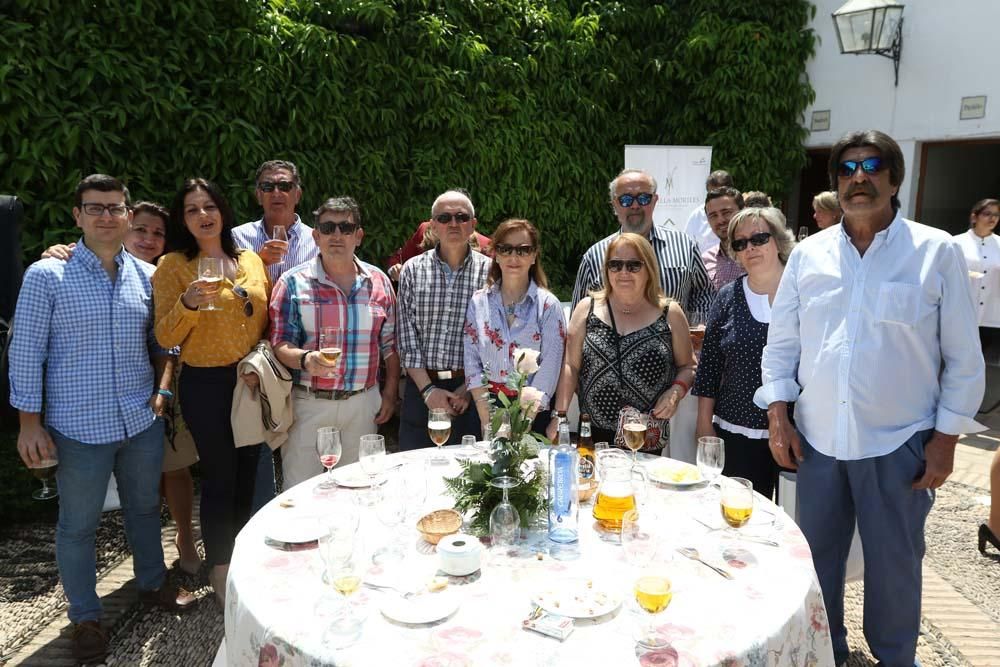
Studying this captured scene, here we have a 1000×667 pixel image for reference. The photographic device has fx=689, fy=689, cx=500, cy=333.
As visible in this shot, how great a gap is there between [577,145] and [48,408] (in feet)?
23.4

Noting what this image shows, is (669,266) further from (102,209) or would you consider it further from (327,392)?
(102,209)

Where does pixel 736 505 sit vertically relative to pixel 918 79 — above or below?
below

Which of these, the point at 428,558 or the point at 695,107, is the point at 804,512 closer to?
the point at 428,558

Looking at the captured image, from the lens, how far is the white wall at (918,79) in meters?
7.62

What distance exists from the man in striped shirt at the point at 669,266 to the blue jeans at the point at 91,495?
2344mm

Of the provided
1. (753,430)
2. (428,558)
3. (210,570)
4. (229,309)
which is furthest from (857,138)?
(210,570)

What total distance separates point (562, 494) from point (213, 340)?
1960 millimetres

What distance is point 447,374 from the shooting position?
12.5ft

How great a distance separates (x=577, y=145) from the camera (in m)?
8.90

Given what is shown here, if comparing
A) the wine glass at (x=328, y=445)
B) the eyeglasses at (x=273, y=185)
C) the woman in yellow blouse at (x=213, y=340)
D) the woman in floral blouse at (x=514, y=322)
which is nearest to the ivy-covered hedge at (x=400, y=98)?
the eyeglasses at (x=273, y=185)

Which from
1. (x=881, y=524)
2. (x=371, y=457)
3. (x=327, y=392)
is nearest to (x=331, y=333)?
(x=327, y=392)

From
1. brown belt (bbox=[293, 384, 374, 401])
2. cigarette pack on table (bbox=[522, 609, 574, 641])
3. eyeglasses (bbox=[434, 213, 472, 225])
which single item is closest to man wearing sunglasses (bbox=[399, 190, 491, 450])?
eyeglasses (bbox=[434, 213, 472, 225])

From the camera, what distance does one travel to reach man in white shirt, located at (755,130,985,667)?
8.31ft

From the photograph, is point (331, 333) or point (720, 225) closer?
point (331, 333)
